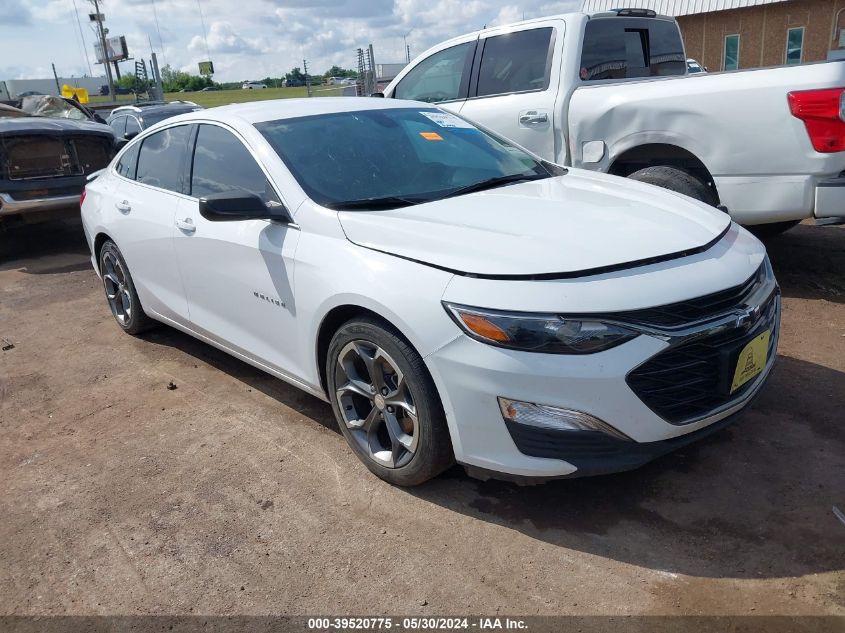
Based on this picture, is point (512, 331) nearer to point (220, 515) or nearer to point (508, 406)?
point (508, 406)

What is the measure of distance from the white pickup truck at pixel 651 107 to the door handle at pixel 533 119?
12mm

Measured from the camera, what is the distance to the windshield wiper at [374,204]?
3266 mm

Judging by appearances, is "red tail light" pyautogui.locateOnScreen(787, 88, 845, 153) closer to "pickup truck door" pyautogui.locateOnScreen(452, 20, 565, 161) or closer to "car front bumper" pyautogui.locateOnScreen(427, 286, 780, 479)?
"pickup truck door" pyautogui.locateOnScreen(452, 20, 565, 161)

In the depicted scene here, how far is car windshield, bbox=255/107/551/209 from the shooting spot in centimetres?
343

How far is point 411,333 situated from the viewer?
2.72m

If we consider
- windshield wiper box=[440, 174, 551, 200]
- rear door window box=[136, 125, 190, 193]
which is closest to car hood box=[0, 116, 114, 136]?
rear door window box=[136, 125, 190, 193]

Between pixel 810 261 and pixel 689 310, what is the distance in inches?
156

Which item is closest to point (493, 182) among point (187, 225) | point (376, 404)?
point (376, 404)

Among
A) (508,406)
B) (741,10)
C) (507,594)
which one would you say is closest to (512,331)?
(508,406)

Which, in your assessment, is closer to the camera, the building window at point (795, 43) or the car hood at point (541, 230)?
the car hood at point (541, 230)

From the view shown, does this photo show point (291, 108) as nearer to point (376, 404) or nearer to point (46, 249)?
point (376, 404)

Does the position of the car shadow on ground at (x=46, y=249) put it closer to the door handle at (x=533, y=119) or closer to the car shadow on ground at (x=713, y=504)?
the door handle at (x=533, y=119)

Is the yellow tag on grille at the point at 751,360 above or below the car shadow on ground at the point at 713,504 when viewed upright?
above

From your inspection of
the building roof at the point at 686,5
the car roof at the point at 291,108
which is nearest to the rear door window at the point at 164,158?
the car roof at the point at 291,108
